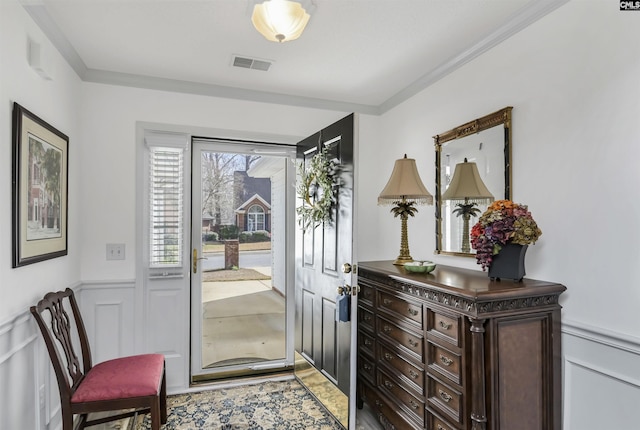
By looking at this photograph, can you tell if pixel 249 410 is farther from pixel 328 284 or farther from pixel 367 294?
pixel 367 294

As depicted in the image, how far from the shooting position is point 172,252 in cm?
317

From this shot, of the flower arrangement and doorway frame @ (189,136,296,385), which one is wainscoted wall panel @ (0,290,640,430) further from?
doorway frame @ (189,136,296,385)

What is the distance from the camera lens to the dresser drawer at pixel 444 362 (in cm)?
186

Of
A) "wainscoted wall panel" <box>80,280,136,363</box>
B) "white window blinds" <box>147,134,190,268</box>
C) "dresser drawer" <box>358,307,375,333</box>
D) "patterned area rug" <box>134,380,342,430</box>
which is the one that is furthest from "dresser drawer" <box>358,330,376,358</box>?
"wainscoted wall panel" <box>80,280,136,363</box>

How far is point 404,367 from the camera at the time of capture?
89.7 inches

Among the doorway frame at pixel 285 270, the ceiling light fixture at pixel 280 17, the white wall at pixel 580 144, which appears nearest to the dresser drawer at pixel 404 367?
the white wall at pixel 580 144

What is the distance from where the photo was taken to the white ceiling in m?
2.07

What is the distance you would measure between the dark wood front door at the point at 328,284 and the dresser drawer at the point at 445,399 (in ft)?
2.10

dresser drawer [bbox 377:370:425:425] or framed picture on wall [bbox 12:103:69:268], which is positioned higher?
framed picture on wall [bbox 12:103:69:268]

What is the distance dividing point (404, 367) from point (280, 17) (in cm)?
210

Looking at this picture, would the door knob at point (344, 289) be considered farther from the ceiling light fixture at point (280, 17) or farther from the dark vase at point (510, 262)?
the ceiling light fixture at point (280, 17)

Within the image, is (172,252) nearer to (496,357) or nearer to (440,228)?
(440,228)

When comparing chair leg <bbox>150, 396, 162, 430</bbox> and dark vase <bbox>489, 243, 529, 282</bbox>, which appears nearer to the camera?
dark vase <bbox>489, 243, 529, 282</bbox>

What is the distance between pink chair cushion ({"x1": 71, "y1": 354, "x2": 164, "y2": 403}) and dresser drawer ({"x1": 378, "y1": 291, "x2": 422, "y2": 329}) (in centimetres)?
150
